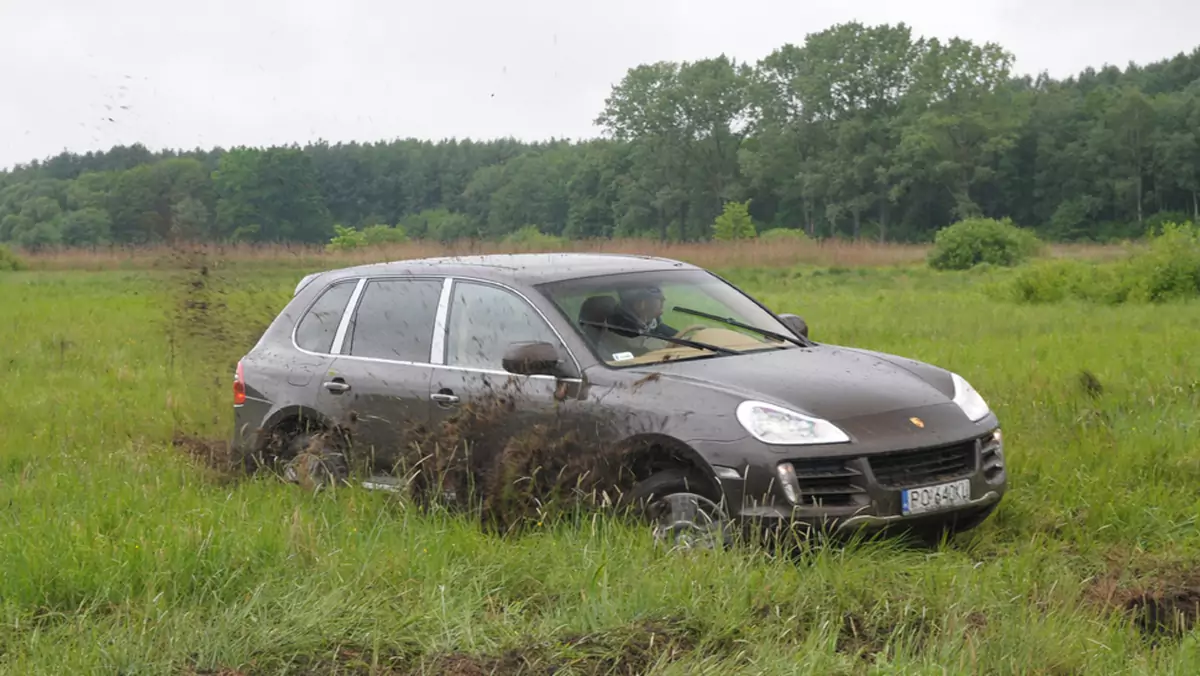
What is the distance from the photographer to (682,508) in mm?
5949

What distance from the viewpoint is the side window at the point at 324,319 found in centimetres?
799

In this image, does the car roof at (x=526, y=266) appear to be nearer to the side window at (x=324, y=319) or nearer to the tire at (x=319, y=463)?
the side window at (x=324, y=319)

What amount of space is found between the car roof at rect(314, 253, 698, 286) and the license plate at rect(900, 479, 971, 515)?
223cm

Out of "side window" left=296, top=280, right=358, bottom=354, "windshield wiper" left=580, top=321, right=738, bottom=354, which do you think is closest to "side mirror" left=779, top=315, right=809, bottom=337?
"windshield wiper" left=580, top=321, right=738, bottom=354

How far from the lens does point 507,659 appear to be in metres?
4.34

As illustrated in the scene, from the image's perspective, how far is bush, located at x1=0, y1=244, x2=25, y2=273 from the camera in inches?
1962

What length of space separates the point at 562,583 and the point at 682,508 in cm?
92

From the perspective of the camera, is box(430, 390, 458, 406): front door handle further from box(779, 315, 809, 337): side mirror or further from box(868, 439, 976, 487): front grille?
box(868, 439, 976, 487): front grille

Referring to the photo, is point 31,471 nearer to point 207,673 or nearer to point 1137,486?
point 207,673

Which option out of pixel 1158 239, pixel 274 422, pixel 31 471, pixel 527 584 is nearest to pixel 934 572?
pixel 527 584

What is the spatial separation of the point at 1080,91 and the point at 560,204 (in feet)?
197

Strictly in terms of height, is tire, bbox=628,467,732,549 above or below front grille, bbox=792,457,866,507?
below

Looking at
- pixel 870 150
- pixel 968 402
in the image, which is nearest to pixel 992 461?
pixel 968 402

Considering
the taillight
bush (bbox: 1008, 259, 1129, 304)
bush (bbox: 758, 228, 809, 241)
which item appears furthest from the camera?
bush (bbox: 758, 228, 809, 241)
